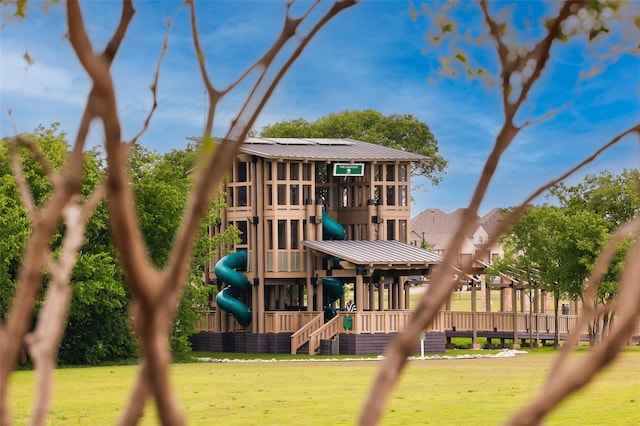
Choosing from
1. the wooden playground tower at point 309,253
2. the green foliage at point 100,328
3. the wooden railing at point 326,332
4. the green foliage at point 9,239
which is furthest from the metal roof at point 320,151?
the green foliage at point 9,239

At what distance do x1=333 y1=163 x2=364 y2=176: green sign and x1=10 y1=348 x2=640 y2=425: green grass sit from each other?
26.0ft

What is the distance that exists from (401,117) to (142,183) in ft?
113

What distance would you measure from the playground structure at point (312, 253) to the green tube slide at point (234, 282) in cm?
3

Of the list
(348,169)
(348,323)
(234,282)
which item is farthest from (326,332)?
(348,169)

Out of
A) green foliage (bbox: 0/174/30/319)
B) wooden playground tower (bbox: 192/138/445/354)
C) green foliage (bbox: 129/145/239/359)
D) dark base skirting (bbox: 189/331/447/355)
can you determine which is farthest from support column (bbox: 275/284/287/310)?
green foliage (bbox: 0/174/30/319)

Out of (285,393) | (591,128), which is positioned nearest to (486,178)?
(591,128)

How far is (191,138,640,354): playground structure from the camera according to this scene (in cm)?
3681

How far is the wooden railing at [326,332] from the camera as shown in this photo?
36594 millimetres

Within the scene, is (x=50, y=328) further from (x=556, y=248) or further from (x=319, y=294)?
(x=556, y=248)

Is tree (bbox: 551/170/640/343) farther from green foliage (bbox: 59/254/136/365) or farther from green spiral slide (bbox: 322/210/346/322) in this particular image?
green foliage (bbox: 59/254/136/365)

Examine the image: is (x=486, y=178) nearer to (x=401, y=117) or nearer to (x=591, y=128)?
(x=591, y=128)

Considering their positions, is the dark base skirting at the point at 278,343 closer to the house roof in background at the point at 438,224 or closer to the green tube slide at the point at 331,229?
the green tube slide at the point at 331,229

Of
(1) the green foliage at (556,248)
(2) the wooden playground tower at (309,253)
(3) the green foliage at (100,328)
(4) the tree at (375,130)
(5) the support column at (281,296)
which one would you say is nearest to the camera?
(3) the green foliage at (100,328)

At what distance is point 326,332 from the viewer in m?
37.0
